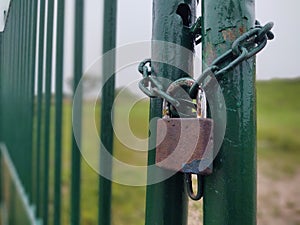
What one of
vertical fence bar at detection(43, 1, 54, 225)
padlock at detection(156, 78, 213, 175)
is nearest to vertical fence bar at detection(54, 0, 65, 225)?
vertical fence bar at detection(43, 1, 54, 225)

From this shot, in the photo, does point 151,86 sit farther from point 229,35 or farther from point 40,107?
point 40,107

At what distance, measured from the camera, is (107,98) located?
31.2 inches

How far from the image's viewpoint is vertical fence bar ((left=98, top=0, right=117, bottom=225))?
2.56 ft

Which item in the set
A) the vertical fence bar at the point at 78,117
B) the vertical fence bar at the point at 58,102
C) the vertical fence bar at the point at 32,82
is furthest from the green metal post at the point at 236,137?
the vertical fence bar at the point at 32,82

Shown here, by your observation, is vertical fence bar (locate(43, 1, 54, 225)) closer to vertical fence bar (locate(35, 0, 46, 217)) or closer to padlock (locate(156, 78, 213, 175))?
vertical fence bar (locate(35, 0, 46, 217))

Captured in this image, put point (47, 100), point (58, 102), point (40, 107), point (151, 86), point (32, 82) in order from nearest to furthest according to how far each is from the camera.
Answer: point (151, 86), point (58, 102), point (47, 100), point (40, 107), point (32, 82)

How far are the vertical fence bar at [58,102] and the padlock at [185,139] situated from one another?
74cm

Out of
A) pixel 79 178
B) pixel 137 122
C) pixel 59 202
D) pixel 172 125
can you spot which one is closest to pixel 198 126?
pixel 172 125

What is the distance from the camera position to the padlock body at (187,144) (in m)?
0.48

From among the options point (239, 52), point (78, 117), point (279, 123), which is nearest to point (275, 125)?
point (279, 123)

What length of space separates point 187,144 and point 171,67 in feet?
0.46

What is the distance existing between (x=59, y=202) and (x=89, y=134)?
51 centimetres

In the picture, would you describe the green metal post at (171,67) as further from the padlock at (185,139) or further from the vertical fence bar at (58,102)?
the vertical fence bar at (58,102)

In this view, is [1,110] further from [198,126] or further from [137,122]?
[198,126]
